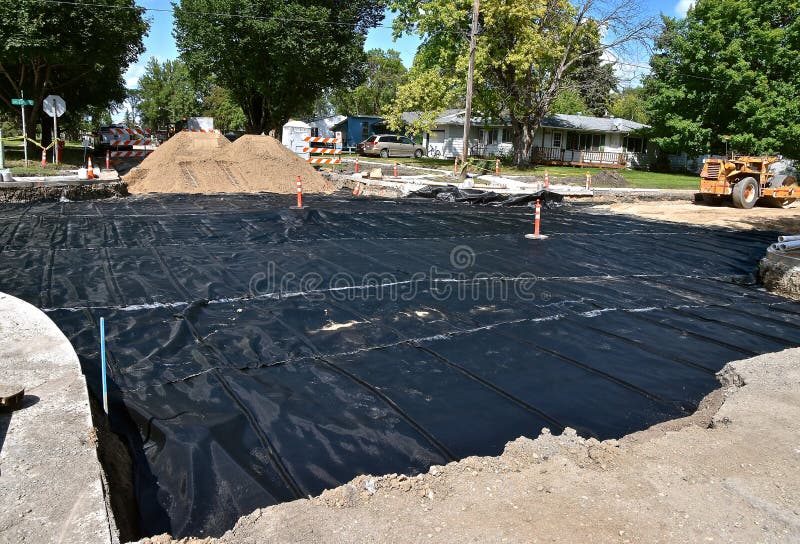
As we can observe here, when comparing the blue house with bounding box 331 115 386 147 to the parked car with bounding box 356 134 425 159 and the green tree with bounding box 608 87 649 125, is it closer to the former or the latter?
the parked car with bounding box 356 134 425 159

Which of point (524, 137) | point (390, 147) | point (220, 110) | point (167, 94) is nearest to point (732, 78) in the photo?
point (524, 137)

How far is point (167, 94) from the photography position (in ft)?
227

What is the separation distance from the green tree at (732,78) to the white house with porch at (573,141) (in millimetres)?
7204

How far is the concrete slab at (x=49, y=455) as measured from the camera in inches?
107

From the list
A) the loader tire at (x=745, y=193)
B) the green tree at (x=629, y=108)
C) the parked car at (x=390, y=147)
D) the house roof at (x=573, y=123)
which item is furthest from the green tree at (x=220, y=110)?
the loader tire at (x=745, y=193)

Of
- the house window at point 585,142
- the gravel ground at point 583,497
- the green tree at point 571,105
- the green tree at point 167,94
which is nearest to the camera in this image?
the gravel ground at point 583,497

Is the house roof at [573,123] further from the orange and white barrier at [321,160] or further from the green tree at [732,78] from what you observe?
the orange and white barrier at [321,160]

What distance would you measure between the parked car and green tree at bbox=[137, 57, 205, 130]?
31.9m

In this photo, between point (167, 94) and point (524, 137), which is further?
point (167, 94)

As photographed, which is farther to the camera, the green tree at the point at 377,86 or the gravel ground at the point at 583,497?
the green tree at the point at 377,86

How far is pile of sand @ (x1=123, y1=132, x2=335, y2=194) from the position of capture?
1855cm

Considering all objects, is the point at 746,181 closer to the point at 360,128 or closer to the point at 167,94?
the point at 360,128

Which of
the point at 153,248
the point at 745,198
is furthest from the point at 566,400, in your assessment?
the point at 745,198

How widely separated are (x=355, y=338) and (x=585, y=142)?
40.0 m
